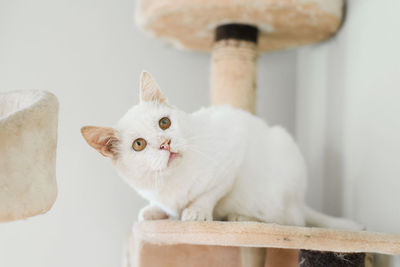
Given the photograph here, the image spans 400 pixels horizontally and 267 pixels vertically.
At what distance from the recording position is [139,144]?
112 cm

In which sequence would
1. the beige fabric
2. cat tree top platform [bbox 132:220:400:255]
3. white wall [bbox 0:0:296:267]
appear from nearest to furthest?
cat tree top platform [bbox 132:220:400:255]
the beige fabric
white wall [bbox 0:0:296:267]

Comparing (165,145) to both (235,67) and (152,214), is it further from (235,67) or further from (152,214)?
(235,67)

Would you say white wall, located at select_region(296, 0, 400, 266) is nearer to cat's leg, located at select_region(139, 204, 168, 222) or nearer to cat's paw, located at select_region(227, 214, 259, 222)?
cat's paw, located at select_region(227, 214, 259, 222)

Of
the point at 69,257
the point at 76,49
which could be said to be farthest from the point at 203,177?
the point at 76,49

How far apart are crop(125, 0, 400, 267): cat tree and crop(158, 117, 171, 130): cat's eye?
0.25m

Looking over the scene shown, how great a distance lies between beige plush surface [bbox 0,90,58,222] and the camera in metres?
0.81

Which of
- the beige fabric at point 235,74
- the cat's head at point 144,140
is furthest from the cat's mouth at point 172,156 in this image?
the beige fabric at point 235,74

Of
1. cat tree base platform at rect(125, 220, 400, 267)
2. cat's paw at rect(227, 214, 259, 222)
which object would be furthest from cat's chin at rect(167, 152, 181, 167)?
cat's paw at rect(227, 214, 259, 222)

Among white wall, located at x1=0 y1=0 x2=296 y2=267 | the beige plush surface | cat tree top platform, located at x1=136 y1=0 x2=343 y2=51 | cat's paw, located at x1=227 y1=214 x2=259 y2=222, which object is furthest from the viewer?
white wall, located at x1=0 y1=0 x2=296 y2=267

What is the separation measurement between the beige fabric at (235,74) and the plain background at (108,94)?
0.35 meters

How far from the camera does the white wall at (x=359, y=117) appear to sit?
1.30 metres

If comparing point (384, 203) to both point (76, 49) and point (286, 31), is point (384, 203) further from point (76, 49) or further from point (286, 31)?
point (76, 49)

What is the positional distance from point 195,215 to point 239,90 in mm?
763

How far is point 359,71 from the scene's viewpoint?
5.12ft
